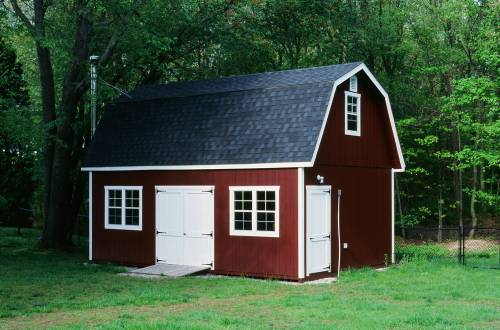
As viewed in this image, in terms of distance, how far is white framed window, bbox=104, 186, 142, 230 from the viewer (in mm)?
19422

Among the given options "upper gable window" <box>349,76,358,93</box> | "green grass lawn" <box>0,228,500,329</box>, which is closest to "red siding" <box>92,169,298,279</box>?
"green grass lawn" <box>0,228,500,329</box>

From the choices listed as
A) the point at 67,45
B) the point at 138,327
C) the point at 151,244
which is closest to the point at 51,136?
the point at 67,45

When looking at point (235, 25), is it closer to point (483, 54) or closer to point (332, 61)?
point (332, 61)

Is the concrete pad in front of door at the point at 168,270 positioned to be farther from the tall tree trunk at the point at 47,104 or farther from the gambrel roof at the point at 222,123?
the tall tree trunk at the point at 47,104

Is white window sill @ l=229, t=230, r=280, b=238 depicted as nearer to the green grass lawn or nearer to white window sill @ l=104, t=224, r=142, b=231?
the green grass lawn

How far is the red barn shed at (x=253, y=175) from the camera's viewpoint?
16312mm

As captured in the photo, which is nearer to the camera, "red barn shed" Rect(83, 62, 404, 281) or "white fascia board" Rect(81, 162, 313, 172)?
"white fascia board" Rect(81, 162, 313, 172)

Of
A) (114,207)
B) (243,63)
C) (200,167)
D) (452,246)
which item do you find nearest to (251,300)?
(200,167)

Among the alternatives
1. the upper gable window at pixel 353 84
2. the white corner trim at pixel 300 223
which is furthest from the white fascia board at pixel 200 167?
the upper gable window at pixel 353 84

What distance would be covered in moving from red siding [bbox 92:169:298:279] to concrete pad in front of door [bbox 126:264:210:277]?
1.94 ft

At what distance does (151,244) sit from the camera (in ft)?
62.3

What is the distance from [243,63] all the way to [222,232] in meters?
12.7

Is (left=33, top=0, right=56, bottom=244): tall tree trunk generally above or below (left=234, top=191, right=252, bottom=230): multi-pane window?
above

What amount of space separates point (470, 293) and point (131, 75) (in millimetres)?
17244
